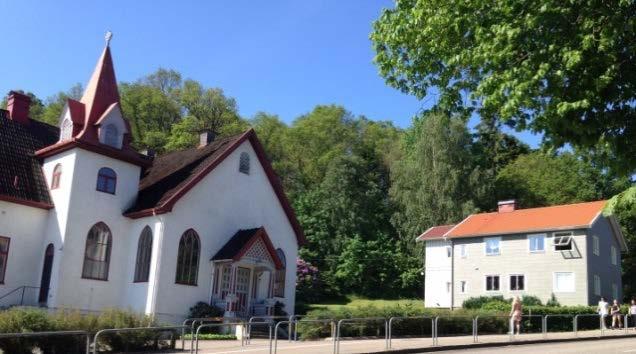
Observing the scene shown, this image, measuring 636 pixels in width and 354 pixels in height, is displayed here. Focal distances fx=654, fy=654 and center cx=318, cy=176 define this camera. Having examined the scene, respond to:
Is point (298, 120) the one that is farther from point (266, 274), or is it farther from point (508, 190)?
point (266, 274)

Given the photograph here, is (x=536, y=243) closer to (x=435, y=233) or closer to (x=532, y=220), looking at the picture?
(x=532, y=220)

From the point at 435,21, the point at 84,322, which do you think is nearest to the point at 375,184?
the point at 84,322

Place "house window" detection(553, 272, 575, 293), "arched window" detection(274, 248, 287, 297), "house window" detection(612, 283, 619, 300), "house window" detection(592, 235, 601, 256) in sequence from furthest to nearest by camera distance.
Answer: "house window" detection(612, 283, 619, 300)
"house window" detection(592, 235, 601, 256)
"house window" detection(553, 272, 575, 293)
"arched window" detection(274, 248, 287, 297)

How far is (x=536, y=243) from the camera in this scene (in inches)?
1694

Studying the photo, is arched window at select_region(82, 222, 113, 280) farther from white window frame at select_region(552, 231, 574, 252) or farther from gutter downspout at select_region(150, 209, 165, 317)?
white window frame at select_region(552, 231, 574, 252)

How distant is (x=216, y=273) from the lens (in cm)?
2812

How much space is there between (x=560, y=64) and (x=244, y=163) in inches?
820

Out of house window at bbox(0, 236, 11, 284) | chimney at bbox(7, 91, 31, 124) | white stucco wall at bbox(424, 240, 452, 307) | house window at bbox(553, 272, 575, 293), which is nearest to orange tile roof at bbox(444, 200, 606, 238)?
white stucco wall at bbox(424, 240, 452, 307)

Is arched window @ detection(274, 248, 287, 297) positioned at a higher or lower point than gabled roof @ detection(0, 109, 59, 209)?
lower

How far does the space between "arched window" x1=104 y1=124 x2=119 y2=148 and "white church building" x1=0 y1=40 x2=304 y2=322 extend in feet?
0.15

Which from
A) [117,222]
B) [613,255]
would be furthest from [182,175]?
[613,255]

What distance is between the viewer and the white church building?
26.4 metres

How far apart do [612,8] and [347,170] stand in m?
47.2

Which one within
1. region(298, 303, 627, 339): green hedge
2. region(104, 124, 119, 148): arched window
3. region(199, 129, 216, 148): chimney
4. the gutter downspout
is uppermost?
region(199, 129, 216, 148): chimney
